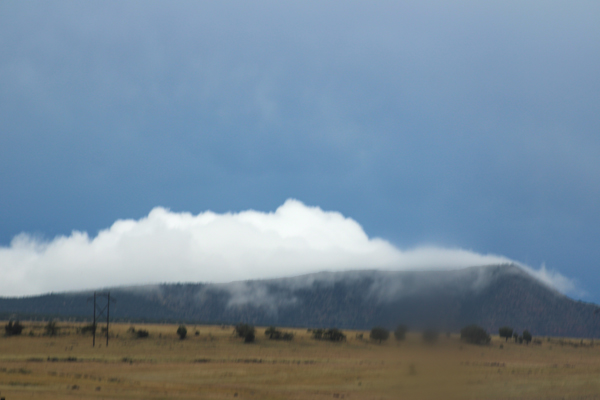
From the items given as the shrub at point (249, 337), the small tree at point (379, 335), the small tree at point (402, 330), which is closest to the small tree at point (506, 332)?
the small tree at point (379, 335)

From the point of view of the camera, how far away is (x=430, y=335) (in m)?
31.2

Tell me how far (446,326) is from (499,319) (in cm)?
10660

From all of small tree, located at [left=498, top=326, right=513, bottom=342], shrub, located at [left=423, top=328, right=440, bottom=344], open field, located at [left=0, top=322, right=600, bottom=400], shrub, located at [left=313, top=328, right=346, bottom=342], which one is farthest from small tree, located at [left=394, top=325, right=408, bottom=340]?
small tree, located at [left=498, top=326, right=513, bottom=342]

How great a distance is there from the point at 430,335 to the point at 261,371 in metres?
19.9

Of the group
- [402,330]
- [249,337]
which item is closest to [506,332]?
[249,337]

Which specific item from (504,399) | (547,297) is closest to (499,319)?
(547,297)

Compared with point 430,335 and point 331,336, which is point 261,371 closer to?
point 430,335

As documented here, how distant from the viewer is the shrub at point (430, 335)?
Answer: 31.1m

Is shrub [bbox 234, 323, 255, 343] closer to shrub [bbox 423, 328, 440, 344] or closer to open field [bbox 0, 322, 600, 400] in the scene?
open field [bbox 0, 322, 600, 400]

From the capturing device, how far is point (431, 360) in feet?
101

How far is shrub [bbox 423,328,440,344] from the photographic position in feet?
102

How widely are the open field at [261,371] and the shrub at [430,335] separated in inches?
20.2

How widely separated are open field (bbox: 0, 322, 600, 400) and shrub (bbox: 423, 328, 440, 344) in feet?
1.69

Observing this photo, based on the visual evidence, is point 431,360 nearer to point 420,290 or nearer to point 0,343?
point 420,290
